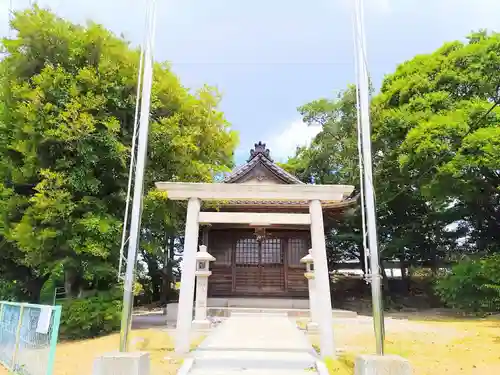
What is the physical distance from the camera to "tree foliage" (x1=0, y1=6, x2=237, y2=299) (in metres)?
9.83

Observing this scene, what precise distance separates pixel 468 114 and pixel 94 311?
43.7 feet

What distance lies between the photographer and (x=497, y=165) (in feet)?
39.1

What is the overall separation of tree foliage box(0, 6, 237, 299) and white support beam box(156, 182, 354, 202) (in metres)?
3.36

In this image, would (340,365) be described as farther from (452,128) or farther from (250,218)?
(452,128)

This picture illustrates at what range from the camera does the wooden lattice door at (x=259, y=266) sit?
16.7 m

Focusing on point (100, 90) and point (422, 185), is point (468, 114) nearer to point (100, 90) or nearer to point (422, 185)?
point (422, 185)

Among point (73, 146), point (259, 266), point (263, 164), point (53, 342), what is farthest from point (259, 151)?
point (53, 342)

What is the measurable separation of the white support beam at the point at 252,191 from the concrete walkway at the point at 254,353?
9.27 ft

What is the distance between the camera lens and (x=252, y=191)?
7.60 m

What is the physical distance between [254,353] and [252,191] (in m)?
2.93

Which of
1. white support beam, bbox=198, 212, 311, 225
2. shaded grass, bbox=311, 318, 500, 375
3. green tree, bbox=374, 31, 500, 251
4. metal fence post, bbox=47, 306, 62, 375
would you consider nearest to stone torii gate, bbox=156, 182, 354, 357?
white support beam, bbox=198, 212, 311, 225

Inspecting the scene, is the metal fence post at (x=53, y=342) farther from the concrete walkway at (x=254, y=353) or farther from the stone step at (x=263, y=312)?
the stone step at (x=263, y=312)

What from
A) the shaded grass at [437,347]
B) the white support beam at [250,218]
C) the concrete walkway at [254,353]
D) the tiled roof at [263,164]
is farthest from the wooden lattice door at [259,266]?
the white support beam at [250,218]

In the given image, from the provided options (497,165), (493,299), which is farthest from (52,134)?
(493,299)
